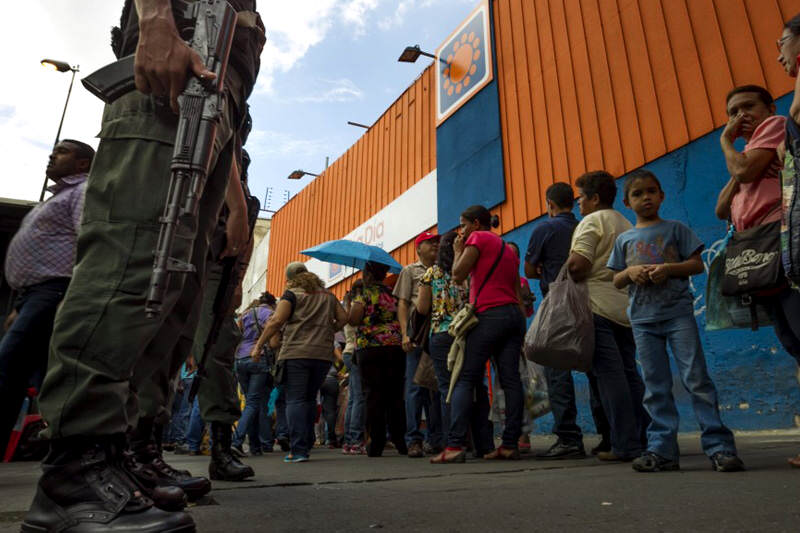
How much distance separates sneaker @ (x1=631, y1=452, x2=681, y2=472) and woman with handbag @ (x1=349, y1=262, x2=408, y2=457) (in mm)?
2484

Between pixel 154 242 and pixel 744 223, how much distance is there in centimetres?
252

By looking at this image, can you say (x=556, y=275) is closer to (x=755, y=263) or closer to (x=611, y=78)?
(x=755, y=263)

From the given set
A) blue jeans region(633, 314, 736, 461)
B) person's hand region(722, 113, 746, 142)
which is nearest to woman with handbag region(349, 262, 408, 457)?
blue jeans region(633, 314, 736, 461)

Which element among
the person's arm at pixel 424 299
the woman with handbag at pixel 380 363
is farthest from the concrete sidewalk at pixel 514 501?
the woman with handbag at pixel 380 363

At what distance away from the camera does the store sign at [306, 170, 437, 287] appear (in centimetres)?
1020

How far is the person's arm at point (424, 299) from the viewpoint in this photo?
14.3 feet

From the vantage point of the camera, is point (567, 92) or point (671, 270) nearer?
point (671, 270)

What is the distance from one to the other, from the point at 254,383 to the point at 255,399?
0.22 m

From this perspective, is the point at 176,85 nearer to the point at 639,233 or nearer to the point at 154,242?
the point at 154,242

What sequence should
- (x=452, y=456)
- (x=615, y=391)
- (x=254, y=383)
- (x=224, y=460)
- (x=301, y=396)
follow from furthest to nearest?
(x=254, y=383)
(x=301, y=396)
(x=452, y=456)
(x=615, y=391)
(x=224, y=460)

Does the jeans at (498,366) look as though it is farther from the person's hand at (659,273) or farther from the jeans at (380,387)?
the person's hand at (659,273)

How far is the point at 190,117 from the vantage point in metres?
1.43

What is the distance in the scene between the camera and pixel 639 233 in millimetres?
2828

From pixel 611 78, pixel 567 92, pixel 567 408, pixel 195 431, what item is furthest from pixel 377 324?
pixel 567 92
